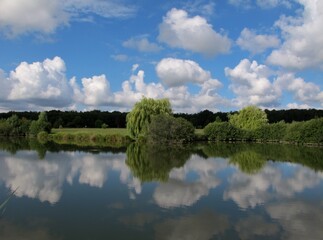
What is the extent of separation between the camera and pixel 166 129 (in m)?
44.0

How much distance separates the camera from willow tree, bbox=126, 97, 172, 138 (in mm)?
47375

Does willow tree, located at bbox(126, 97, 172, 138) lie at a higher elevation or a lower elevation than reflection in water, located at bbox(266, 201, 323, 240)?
higher

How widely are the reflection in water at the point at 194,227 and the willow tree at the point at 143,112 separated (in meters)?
36.5

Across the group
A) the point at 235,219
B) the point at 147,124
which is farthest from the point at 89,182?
the point at 147,124

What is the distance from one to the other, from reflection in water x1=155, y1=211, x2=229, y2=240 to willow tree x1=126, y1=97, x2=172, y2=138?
120 ft

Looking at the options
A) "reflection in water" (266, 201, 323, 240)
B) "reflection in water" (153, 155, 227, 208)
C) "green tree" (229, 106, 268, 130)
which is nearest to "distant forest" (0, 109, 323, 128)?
"green tree" (229, 106, 268, 130)

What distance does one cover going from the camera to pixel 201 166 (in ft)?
74.1

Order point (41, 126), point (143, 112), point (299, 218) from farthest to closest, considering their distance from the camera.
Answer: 1. point (41, 126)
2. point (143, 112)
3. point (299, 218)

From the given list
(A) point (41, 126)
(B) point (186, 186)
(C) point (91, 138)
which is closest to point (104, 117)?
(A) point (41, 126)

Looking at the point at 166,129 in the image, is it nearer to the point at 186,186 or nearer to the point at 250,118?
Answer: the point at 250,118

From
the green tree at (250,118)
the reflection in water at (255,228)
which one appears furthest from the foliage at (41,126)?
the reflection in water at (255,228)

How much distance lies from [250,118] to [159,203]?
46291 mm

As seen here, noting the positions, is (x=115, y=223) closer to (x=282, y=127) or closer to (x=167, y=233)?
(x=167, y=233)

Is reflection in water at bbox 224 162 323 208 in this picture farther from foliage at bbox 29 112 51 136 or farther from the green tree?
foliage at bbox 29 112 51 136
